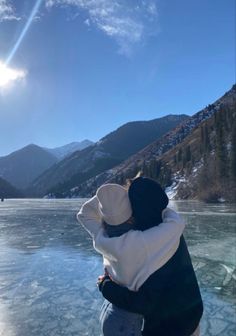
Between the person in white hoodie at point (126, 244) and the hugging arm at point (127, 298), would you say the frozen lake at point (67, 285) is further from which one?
the hugging arm at point (127, 298)

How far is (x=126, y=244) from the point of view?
3.68 metres

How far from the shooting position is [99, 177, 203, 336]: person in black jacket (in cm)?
372

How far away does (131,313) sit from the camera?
154 inches

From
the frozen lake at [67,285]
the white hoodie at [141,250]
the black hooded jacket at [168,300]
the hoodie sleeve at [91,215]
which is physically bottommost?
the frozen lake at [67,285]

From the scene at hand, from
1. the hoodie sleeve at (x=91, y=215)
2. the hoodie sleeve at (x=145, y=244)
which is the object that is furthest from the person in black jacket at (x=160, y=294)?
the hoodie sleeve at (x=91, y=215)

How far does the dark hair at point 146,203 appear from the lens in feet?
12.7

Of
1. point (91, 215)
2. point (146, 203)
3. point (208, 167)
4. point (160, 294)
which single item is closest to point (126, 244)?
point (146, 203)

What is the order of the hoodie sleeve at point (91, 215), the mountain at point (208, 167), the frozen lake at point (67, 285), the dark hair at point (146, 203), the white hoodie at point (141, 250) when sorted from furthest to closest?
the mountain at point (208, 167), the frozen lake at point (67, 285), the hoodie sleeve at point (91, 215), the dark hair at point (146, 203), the white hoodie at point (141, 250)

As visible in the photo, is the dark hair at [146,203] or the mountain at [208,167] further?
the mountain at [208,167]

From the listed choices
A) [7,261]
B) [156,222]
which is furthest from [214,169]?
[156,222]

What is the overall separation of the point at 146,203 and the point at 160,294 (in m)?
0.85

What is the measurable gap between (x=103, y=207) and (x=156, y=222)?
0.53m

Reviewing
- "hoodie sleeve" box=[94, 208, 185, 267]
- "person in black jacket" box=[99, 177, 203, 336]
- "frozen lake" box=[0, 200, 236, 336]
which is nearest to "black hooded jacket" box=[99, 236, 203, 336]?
"person in black jacket" box=[99, 177, 203, 336]

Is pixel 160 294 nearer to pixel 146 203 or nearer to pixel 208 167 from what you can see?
pixel 146 203
